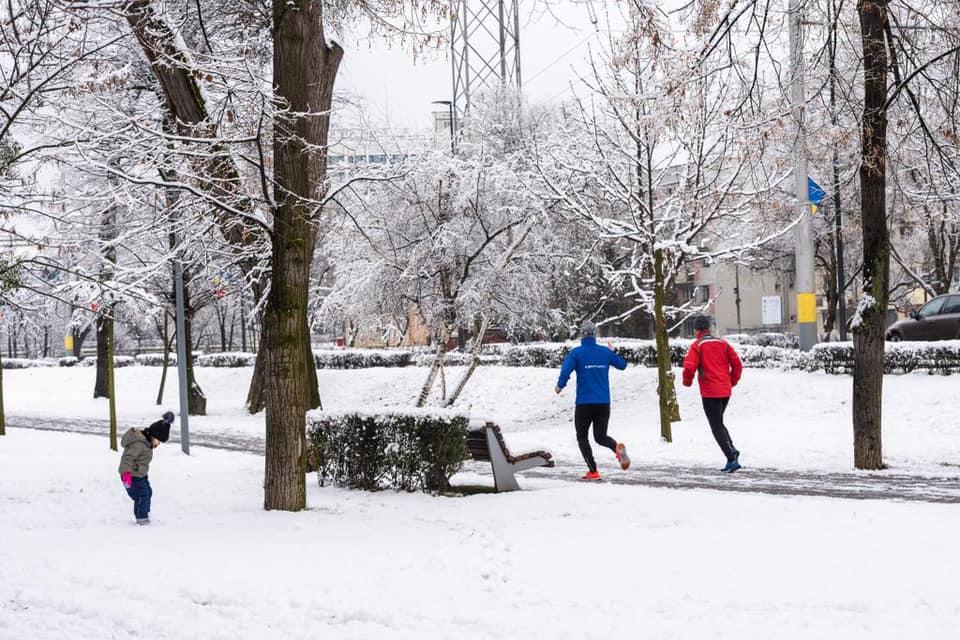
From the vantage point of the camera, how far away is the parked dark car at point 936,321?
966 inches

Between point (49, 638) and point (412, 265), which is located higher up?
point (412, 265)

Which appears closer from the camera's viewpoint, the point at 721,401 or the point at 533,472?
the point at 721,401

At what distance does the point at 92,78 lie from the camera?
37.4ft

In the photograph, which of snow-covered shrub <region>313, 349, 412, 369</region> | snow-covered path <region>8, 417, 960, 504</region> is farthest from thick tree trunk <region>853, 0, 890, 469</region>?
snow-covered shrub <region>313, 349, 412, 369</region>

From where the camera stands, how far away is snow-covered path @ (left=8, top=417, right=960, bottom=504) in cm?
1002

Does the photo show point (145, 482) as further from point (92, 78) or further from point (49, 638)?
point (92, 78)

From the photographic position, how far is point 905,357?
63.3 feet

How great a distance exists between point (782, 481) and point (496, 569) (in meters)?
5.60

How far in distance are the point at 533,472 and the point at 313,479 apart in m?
3.00

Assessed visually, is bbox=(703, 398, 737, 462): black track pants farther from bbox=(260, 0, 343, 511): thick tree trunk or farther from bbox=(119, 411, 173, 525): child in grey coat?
bbox=(119, 411, 173, 525): child in grey coat

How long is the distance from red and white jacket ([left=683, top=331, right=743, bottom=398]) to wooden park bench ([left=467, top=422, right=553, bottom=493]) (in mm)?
2480

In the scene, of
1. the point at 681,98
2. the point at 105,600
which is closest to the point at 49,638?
the point at 105,600

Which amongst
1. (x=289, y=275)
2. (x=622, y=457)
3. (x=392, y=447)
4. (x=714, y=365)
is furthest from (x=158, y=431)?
(x=714, y=365)

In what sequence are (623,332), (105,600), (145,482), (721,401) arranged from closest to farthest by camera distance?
(105,600) → (145,482) → (721,401) → (623,332)
